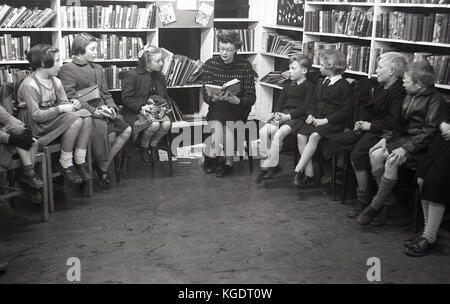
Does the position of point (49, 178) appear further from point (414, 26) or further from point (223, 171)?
point (414, 26)

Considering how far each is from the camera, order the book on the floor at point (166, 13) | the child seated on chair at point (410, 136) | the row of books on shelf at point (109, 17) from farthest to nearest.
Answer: the book on the floor at point (166, 13)
the row of books on shelf at point (109, 17)
the child seated on chair at point (410, 136)

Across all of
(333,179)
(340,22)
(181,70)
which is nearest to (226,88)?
(181,70)

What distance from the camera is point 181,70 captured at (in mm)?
6023

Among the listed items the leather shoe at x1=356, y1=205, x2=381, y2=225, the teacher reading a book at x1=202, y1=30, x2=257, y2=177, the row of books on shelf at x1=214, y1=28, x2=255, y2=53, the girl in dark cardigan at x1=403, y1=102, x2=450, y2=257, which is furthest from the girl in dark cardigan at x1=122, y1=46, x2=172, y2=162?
the girl in dark cardigan at x1=403, y1=102, x2=450, y2=257

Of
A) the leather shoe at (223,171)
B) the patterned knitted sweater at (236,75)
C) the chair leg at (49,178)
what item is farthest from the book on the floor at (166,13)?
the chair leg at (49,178)

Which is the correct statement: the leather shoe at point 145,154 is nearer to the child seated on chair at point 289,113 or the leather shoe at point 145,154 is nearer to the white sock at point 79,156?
the white sock at point 79,156

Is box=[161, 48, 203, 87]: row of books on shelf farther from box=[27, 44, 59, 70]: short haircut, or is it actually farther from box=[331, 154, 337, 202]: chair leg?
box=[331, 154, 337, 202]: chair leg

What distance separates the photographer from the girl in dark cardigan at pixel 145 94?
5016 mm

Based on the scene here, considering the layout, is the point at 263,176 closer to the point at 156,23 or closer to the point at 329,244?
the point at 329,244

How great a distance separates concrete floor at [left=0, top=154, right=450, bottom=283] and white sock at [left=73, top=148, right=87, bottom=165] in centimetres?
32

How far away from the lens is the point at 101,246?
3.59 metres

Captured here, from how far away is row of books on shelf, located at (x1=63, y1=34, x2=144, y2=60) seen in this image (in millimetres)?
5582

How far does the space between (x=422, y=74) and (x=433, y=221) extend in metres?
1.01

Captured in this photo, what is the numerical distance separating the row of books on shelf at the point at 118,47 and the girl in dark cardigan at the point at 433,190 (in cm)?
318
